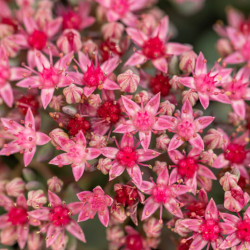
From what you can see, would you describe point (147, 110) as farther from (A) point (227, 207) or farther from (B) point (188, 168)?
(A) point (227, 207)

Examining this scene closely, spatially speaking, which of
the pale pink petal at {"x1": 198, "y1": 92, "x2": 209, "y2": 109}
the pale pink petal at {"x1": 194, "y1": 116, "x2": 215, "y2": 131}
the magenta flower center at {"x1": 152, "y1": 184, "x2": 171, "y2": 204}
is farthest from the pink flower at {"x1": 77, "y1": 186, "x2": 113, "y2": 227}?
the pale pink petal at {"x1": 198, "y1": 92, "x2": 209, "y2": 109}

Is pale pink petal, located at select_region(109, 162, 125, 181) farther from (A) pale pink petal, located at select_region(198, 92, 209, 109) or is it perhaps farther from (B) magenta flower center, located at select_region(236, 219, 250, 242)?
(B) magenta flower center, located at select_region(236, 219, 250, 242)

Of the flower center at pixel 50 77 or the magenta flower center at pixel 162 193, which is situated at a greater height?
the flower center at pixel 50 77

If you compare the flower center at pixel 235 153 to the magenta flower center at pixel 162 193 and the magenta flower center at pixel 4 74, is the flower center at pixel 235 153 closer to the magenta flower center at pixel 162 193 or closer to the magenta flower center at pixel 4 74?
the magenta flower center at pixel 162 193

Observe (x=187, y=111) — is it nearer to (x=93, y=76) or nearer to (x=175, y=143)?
(x=175, y=143)

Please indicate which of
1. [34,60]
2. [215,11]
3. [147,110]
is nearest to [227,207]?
[147,110]

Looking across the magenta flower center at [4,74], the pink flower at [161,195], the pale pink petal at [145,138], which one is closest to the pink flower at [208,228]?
the pink flower at [161,195]

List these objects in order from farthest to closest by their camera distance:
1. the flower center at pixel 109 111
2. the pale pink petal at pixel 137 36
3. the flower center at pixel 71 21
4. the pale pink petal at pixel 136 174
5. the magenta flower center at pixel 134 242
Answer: the flower center at pixel 71 21
the pale pink petal at pixel 137 36
the magenta flower center at pixel 134 242
the flower center at pixel 109 111
the pale pink petal at pixel 136 174
